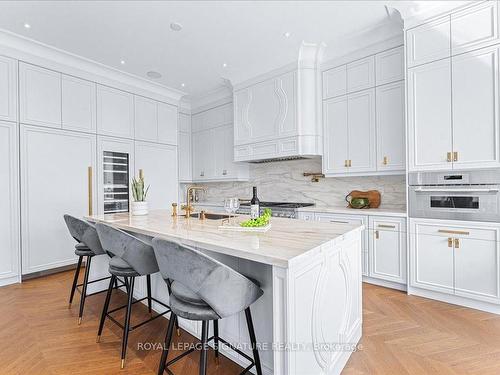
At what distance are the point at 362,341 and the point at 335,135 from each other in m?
2.58

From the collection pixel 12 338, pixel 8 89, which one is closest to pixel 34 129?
pixel 8 89

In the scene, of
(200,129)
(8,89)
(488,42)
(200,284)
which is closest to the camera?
(200,284)

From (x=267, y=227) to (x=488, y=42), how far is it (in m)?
2.63

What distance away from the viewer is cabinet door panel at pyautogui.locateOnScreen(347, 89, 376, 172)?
3.51m

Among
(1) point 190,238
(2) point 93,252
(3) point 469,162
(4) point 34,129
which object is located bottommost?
(2) point 93,252

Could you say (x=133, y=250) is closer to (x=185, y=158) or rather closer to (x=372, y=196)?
(x=372, y=196)

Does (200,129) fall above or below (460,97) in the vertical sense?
above

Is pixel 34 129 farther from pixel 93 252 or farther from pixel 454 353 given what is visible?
pixel 454 353

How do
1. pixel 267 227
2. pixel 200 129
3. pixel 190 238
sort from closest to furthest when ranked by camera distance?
pixel 190 238
pixel 267 227
pixel 200 129

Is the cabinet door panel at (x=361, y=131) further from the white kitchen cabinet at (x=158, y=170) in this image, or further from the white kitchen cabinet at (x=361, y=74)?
the white kitchen cabinet at (x=158, y=170)

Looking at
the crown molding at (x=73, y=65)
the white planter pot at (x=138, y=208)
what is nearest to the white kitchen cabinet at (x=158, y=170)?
the crown molding at (x=73, y=65)

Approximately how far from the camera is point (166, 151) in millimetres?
5363

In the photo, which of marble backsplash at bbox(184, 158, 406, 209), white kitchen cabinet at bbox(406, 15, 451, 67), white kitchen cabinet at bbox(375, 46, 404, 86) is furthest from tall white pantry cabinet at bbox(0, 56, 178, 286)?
white kitchen cabinet at bbox(406, 15, 451, 67)

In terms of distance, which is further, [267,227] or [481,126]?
[481,126]
